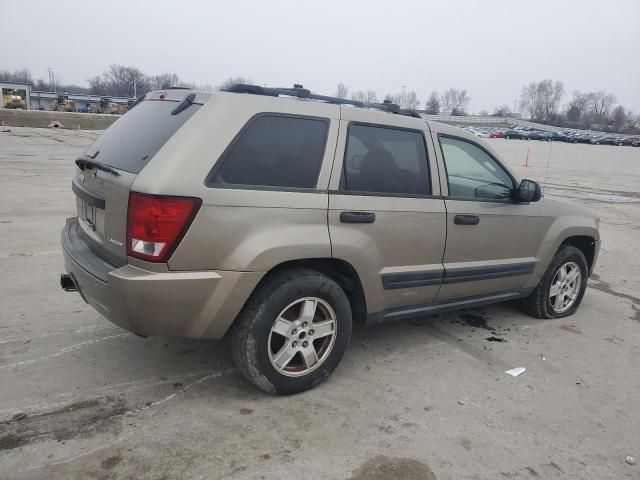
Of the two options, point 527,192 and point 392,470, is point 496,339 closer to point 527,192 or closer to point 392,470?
point 527,192

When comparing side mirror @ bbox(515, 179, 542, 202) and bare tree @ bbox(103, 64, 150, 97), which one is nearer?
side mirror @ bbox(515, 179, 542, 202)

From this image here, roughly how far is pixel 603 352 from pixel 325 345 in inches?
98.9

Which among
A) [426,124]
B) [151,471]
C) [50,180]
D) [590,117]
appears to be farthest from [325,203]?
[590,117]

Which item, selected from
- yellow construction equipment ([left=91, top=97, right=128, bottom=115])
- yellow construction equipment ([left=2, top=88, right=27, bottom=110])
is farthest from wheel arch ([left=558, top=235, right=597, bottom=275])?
yellow construction equipment ([left=91, top=97, right=128, bottom=115])

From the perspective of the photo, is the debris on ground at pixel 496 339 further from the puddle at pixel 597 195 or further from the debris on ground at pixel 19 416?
the puddle at pixel 597 195

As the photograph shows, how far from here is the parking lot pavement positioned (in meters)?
2.62

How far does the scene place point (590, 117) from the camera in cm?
13000

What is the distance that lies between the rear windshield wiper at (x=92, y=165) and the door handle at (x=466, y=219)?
2.40 metres

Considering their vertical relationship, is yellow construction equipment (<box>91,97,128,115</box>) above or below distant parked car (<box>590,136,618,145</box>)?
below

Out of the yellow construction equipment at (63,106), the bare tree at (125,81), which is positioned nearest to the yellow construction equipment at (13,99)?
the yellow construction equipment at (63,106)

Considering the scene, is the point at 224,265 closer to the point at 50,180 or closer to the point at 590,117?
the point at 50,180

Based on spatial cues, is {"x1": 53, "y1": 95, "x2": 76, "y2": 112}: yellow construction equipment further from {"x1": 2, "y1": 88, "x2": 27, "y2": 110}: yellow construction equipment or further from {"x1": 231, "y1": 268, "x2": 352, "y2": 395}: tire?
{"x1": 231, "y1": 268, "x2": 352, "y2": 395}: tire

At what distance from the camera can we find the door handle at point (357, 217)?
10.6ft

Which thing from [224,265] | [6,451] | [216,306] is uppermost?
[224,265]
